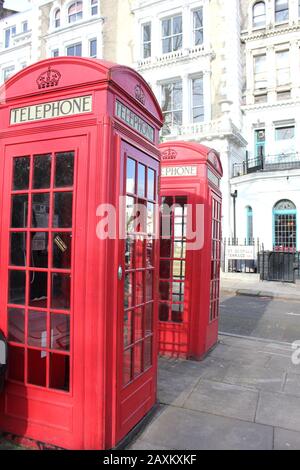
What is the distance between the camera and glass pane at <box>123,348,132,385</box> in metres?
3.07

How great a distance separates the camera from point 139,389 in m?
3.34

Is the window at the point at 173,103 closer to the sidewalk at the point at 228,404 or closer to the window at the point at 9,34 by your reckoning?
the window at the point at 9,34

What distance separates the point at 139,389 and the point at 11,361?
109 centimetres

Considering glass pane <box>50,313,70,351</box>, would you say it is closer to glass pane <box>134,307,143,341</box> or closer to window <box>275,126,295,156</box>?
glass pane <box>134,307,143,341</box>

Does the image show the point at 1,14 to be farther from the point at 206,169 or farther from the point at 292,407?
the point at 292,407

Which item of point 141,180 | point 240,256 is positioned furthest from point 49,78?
point 240,256

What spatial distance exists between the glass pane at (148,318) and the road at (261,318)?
12.8 ft

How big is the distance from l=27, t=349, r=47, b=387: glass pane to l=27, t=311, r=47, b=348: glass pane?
83 millimetres

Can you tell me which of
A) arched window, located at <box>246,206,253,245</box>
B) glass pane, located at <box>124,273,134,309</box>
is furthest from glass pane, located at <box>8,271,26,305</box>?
arched window, located at <box>246,206,253,245</box>

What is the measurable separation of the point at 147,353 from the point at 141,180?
5.13 feet

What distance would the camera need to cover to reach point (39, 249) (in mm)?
2947

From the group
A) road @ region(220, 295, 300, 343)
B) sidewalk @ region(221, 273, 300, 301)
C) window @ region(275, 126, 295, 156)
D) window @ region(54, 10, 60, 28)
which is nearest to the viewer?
road @ region(220, 295, 300, 343)

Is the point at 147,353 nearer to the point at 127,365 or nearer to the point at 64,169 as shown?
the point at 127,365

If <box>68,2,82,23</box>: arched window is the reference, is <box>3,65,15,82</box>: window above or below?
below
